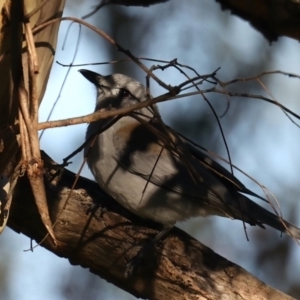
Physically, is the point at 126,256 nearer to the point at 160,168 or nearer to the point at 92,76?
the point at 160,168

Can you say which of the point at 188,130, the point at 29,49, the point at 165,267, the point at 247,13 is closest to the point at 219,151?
the point at 188,130

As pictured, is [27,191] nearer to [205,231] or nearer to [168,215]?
[168,215]

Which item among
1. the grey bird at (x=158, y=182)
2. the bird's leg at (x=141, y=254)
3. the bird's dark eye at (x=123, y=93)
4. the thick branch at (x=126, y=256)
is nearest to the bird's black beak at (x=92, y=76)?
the bird's dark eye at (x=123, y=93)

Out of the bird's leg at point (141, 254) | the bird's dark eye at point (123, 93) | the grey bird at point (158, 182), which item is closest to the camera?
the bird's leg at point (141, 254)

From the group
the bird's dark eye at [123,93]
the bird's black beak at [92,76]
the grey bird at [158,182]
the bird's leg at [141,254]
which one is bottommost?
the bird's leg at [141,254]

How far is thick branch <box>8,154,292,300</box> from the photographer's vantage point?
10.5ft

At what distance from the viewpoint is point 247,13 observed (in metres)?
2.78

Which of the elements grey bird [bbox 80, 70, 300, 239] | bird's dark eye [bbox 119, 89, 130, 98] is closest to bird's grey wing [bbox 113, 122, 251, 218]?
grey bird [bbox 80, 70, 300, 239]

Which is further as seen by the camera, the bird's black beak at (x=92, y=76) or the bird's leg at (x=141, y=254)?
the bird's black beak at (x=92, y=76)

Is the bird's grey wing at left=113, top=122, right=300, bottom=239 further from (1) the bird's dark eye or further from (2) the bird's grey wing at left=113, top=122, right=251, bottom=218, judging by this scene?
(1) the bird's dark eye

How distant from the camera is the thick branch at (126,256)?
10.5 feet

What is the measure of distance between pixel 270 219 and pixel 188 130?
299 cm

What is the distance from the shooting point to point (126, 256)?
10.7 ft

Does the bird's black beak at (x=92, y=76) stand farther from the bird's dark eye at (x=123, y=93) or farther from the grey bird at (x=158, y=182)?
the grey bird at (x=158, y=182)
